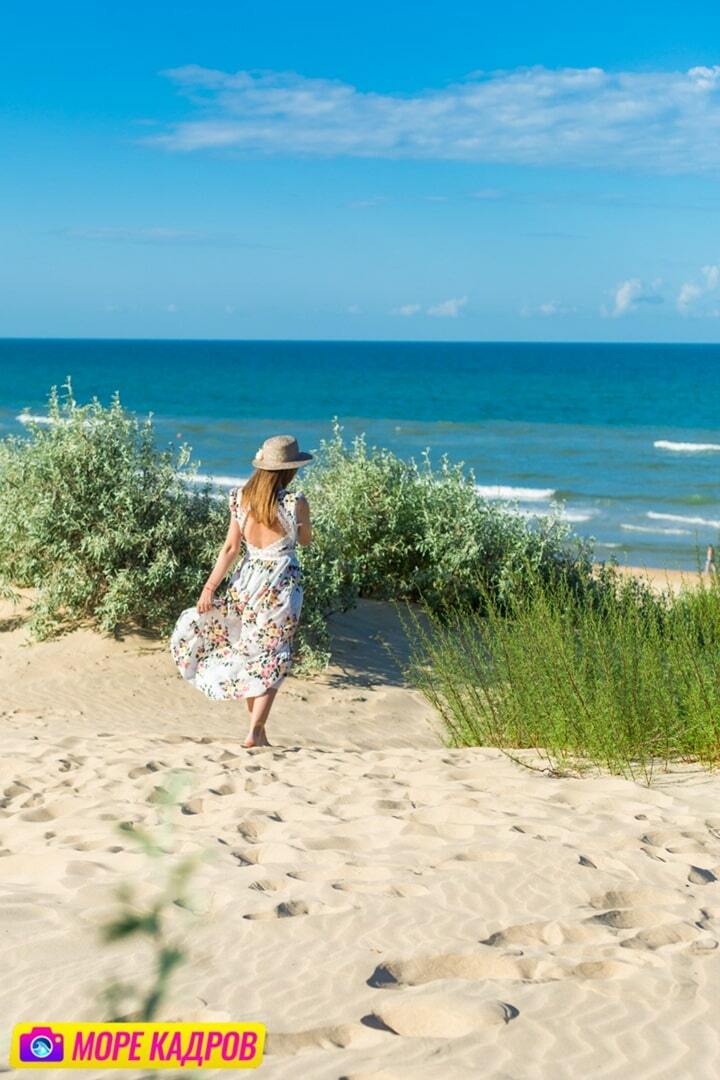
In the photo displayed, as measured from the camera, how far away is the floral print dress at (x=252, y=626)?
6.77 meters

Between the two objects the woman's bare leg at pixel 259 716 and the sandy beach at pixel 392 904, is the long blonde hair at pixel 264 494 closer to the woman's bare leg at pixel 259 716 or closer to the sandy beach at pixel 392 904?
the woman's bare leg at pixel 259 716

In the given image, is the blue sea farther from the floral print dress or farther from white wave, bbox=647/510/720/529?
the floral print dress

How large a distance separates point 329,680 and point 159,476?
90.1 inches

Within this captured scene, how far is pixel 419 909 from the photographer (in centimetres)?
383

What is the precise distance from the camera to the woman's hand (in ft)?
22.5

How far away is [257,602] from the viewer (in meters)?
6.84

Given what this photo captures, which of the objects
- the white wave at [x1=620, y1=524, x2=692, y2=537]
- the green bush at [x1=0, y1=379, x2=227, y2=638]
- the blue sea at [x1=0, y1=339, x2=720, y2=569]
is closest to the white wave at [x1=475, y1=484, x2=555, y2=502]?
the blue sea at [x1=0, y1=339, x2=720, y2=569]

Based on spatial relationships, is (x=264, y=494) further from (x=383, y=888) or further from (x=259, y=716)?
(x=383, y=888)

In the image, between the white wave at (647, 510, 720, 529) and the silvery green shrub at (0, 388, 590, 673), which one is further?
the white wave at (647, 510, 720, 529)

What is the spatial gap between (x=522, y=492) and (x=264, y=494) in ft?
74.1

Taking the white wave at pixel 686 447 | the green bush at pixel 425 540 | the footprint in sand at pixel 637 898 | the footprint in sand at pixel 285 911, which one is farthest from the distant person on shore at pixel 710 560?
the white wave at pixel 686 447

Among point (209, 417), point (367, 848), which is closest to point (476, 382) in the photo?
point (209, 417)

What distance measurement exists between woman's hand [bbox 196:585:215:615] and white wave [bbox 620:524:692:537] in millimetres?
17482

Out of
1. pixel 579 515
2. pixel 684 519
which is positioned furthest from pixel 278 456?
pixel 684 519
